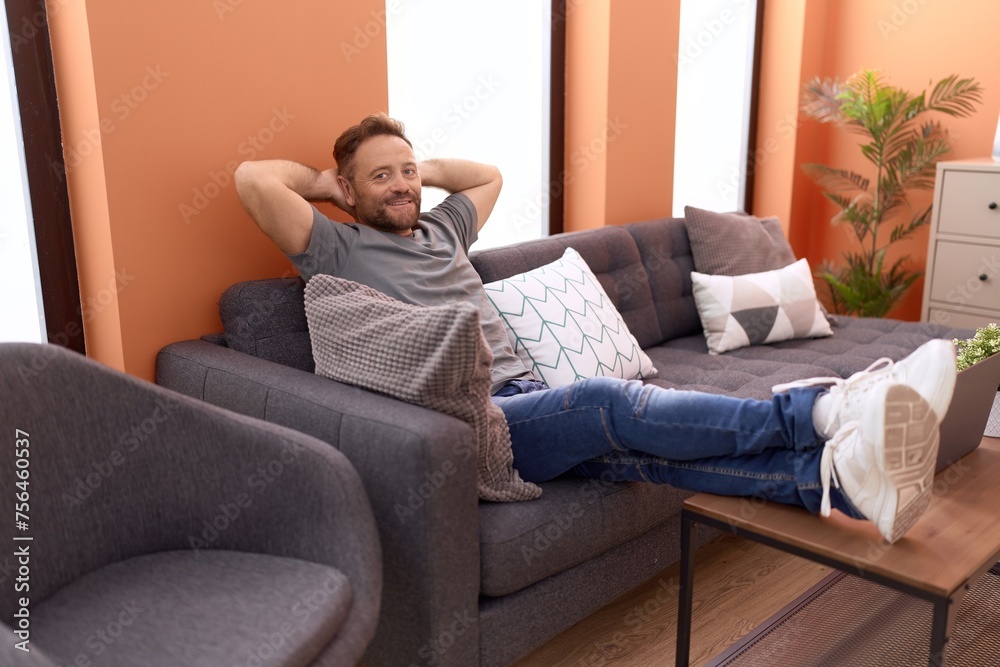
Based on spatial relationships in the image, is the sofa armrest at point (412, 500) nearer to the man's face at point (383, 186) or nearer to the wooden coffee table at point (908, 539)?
the wooden coffee table at point (908, 539)

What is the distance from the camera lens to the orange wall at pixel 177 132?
1.87 m

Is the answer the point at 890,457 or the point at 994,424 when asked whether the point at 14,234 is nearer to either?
the point at 890,457

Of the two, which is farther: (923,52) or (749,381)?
(923,52)

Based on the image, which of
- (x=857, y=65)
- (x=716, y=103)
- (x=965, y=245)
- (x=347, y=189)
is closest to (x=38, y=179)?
(x=347, y=189)

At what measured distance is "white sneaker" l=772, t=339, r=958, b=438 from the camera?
1377mm

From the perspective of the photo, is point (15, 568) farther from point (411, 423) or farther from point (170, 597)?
point (411, 423)

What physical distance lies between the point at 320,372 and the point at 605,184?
1.65 metres

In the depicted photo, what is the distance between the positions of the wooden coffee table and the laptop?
43mm

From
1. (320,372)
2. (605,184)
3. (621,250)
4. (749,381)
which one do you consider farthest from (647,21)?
(320,372)

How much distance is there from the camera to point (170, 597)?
1.31 metres

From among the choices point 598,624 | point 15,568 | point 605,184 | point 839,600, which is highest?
point 605,184

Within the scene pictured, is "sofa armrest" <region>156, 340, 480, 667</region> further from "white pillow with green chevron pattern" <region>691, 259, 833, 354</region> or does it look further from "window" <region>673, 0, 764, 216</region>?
"window" <region>673, 0, 764, 216</region>

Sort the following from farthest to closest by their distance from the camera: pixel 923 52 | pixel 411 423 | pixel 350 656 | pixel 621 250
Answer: pixel 923 52, pixel 621 250, pixel 411 423, pixel 350 656

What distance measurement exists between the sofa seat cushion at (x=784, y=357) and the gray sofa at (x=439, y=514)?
0.06m
